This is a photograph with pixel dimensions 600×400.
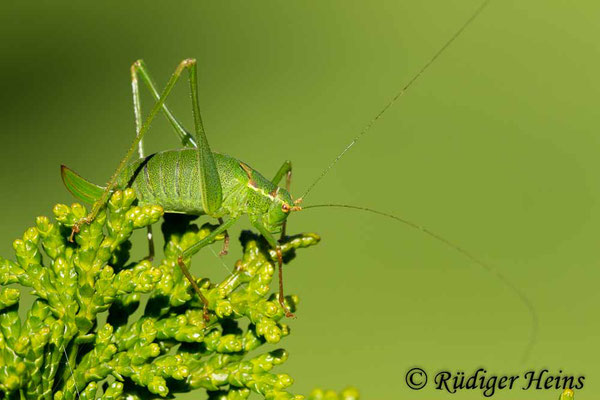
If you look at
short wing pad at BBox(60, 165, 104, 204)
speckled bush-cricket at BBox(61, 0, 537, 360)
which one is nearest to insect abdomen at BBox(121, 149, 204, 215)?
speckled bush-cricket at BBox(61, 0, 537, 360)

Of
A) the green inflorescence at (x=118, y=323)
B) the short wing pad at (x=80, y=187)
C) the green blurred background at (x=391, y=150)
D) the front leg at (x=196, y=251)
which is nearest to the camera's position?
the green inflorescence at (x=118, y=323)

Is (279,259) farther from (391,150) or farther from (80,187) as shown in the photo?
(391,150)

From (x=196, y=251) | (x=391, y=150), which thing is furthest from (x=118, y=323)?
(x=391, y=150)

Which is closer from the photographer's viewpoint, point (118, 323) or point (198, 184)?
point (118, 323)

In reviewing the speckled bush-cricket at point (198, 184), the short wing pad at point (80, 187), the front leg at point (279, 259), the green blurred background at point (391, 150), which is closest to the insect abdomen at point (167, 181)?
the speckled bush-cricket at point (198, 184)

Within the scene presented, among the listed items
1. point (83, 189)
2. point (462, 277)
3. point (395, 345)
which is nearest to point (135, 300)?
point (83, 189)

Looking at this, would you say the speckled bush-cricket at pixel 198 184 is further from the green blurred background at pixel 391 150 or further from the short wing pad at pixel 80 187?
the green blurred background at pixel 391 150
